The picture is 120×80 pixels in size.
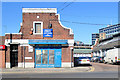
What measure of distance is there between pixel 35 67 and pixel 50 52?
104 inches

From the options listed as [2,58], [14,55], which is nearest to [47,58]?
[14,55]

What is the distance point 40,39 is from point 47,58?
2540mm

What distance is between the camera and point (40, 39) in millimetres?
22641

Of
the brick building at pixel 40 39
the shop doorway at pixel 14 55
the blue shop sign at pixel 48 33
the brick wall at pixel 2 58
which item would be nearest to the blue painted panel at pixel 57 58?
the brick building at pixel 40 39

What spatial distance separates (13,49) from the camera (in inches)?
910

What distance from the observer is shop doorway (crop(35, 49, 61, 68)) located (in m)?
22.7

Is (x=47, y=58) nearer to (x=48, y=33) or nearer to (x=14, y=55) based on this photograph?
(x=48, y=33)

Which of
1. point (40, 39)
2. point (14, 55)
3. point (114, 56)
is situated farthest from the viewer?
point (114, 56)

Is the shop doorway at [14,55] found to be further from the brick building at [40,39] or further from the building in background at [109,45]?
the building in background at [109,45]

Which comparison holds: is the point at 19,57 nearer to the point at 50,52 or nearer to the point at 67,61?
the point at 50,52

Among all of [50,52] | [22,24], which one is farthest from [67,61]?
[22,24]

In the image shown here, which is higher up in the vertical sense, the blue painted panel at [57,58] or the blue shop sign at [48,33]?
the blue shop sign at [48,33]


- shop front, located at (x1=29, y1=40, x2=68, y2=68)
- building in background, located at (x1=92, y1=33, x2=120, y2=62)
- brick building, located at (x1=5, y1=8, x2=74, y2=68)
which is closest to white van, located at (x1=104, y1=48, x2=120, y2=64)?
building in background, located at (x1=92, y1=33, x2=120, y2=62)

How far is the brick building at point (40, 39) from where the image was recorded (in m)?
22.5
